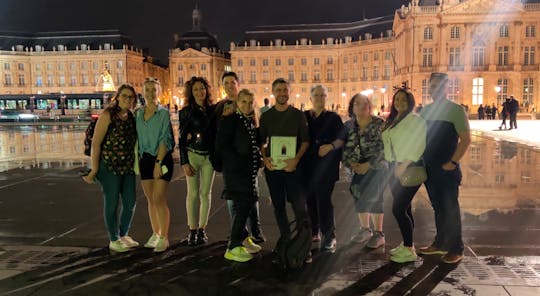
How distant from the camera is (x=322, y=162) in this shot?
5.97 meters

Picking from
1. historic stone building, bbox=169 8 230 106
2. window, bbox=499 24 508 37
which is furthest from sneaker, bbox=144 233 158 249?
historic stone building, bbox=169 8 230 106

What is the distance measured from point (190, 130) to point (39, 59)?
118 meters

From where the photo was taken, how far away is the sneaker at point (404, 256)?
5.62 m

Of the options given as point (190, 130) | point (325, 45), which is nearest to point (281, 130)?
point (190, 130)

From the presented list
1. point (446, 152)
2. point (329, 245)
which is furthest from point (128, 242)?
point (446, 152)

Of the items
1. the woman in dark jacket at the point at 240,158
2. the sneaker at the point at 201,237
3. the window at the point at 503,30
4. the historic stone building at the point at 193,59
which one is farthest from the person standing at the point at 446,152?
the historic stone building at the point at 193,59

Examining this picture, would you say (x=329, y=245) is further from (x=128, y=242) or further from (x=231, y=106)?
(x=128, y=242)

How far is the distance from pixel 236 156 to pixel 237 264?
1229 millimetres

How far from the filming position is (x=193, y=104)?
20.4 ft

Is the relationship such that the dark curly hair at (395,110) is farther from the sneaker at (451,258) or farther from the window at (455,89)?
the window at (455,89)

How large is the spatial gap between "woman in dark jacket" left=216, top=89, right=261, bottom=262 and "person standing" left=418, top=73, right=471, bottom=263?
2.01 meters

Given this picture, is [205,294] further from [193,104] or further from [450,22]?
[450,22]

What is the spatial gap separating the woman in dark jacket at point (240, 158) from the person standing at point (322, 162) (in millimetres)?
697

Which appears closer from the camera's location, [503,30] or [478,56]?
[503,30]
